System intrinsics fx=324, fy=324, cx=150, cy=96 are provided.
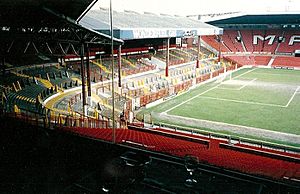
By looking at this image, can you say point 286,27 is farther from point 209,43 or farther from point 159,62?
point 159,62

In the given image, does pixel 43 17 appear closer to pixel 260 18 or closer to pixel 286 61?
pixel 286 61

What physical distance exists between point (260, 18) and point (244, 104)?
40.3 meters

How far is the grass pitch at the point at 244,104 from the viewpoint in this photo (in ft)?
77.2

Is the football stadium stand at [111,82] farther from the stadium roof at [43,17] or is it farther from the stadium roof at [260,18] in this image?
the stadium roof at [260,18]

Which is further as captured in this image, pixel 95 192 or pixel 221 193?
pixel 95 192

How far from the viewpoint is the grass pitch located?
23519 millimetres

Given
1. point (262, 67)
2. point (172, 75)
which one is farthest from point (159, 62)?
point (262, 67)

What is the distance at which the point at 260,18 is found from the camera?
6328 cm

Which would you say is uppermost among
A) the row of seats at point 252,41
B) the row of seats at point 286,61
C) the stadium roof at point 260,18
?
the stadium roof at point 260,18

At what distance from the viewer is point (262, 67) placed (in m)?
58.6

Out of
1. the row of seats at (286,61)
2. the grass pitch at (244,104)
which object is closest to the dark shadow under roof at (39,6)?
the grass pitch at (244,104)

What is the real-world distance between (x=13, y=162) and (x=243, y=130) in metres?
14.3

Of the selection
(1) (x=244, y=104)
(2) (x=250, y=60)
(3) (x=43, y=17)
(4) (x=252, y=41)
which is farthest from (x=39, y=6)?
(4) (x=252, y=41)

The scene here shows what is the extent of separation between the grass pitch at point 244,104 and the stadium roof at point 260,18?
22.3 metres
